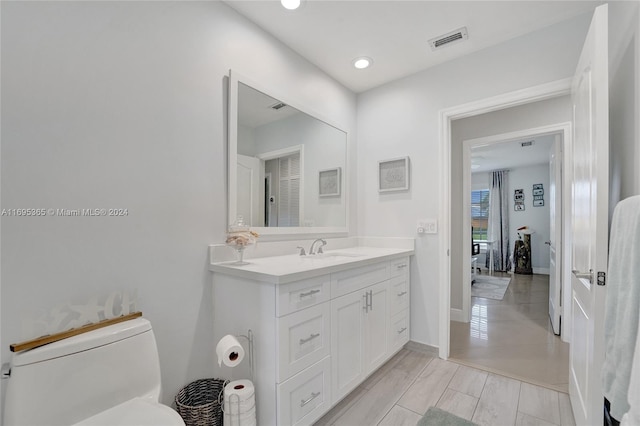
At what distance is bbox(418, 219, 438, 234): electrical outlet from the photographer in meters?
2.54

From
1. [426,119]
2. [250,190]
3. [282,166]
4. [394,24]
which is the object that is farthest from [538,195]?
[250,190]

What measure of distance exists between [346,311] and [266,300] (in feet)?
1.99

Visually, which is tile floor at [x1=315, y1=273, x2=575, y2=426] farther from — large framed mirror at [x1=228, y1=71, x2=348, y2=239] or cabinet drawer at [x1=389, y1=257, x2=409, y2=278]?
large framed mirror at [x1=228, y1=71, x2=348, y2=239]

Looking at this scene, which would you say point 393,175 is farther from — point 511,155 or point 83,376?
point 511,155

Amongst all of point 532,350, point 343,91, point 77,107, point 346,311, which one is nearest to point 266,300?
point 346,311

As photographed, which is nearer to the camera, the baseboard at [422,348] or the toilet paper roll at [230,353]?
the toilet paper roll at [230,353]

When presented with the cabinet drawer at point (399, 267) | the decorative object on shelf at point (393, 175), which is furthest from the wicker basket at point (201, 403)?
the decorative object on shelf at point (393, 175)

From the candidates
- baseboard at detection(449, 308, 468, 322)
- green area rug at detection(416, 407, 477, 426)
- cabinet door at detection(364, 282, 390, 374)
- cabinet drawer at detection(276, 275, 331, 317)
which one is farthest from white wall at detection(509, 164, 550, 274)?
cabinet drawer at detection(276, 275, 331, 317)

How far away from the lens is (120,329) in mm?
1278

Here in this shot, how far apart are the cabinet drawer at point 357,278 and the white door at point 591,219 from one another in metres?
1.12

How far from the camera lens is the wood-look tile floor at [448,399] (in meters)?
1.72

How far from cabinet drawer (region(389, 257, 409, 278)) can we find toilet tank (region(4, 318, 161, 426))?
1.69 meters

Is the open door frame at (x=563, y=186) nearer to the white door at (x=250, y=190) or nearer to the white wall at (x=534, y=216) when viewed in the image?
the white door at (x=250, y=190)

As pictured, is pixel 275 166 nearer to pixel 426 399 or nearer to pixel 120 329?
pixel 120 329
